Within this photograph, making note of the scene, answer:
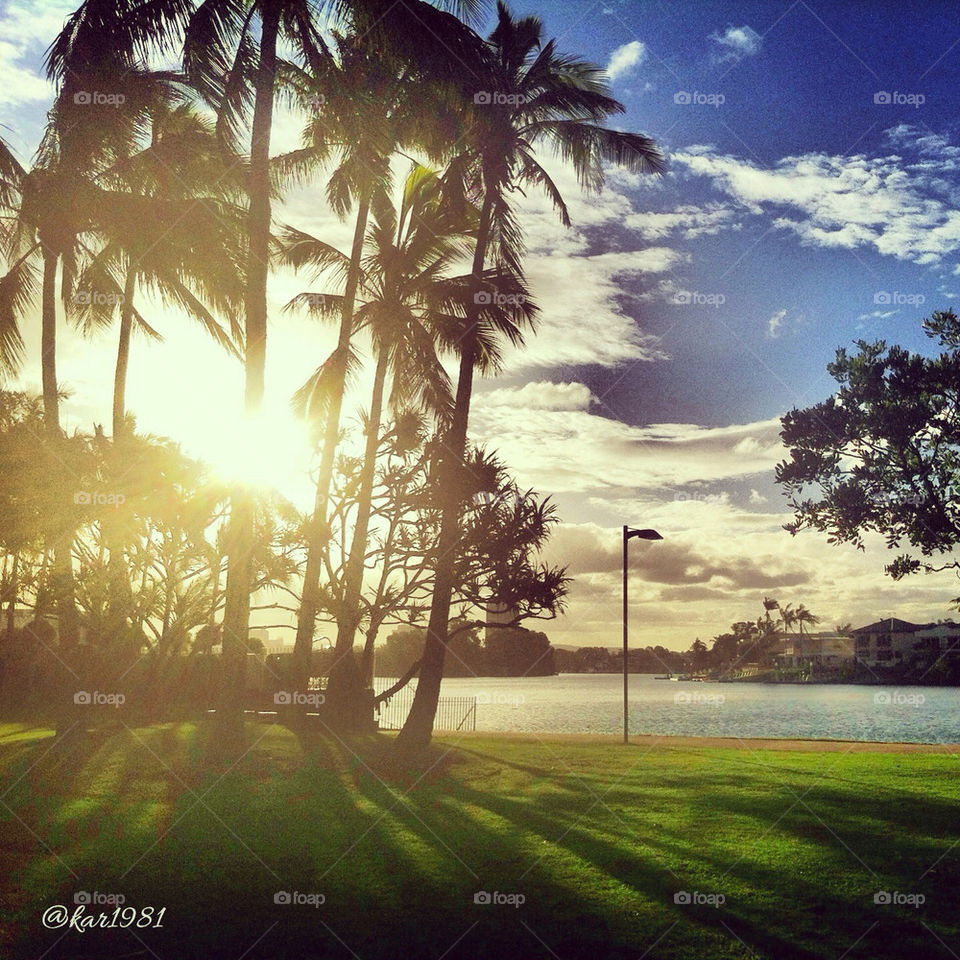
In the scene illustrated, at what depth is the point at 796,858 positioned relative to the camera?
9.09 metres

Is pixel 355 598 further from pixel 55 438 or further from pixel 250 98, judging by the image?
pixel 250 98

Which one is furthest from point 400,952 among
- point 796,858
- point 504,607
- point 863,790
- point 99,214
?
point 99,214

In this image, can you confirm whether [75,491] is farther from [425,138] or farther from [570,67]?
[570,67]

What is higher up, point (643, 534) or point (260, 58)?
point (260, 58)

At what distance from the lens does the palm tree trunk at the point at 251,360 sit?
15180 millimetres

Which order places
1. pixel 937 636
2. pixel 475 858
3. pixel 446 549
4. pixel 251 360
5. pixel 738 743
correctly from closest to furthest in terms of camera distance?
pixel 475 858 < pixel 251 360 < pixel 446 549 < pixel 738 743 < pixel 937 636

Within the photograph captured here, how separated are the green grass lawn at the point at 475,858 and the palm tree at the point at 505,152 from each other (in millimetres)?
3460

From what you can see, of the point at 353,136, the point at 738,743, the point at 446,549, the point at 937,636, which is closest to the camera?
the point at 353,136

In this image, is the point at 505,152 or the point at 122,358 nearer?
the point at 505,152

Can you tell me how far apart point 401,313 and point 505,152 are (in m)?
5.10

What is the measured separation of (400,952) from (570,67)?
774 inches

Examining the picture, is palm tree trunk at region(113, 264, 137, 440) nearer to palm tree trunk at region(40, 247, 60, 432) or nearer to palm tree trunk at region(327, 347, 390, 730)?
palm tree trunk at region(40, 247, 60, 432)

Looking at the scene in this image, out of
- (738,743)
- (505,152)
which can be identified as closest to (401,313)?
(505,152)

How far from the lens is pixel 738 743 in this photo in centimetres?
2208
